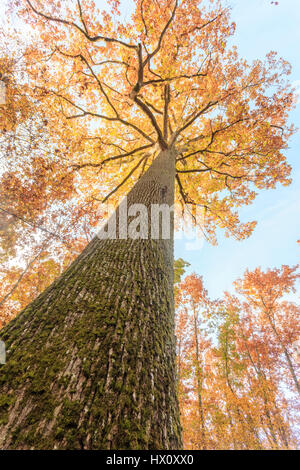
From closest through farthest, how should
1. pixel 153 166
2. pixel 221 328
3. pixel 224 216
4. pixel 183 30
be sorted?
pixel 153 166, pixel 183 30, pixel 224 216, pixel 221 328

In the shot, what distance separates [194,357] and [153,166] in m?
11.9

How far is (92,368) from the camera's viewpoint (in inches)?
36.1

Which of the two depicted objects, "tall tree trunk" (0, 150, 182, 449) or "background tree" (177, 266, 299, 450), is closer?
"tall tree trunk" (0, 150, 182, 449)

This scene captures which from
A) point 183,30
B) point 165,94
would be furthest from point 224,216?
point 183,30

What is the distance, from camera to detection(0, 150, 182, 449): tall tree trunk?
72 centimetres

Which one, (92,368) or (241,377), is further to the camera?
(241,377)

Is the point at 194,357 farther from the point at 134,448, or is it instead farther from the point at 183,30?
the point at 183,30

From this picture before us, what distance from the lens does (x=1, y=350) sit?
0.98 metres

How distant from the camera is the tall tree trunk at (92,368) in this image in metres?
0.72

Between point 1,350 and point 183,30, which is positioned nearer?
point 1,350

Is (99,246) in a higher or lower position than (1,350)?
higher

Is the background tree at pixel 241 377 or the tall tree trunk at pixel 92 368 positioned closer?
the tall tree trunk at pixel 92 368

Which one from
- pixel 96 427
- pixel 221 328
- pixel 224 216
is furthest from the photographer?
pixel 221 328

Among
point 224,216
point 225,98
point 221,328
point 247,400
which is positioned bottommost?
point 247,400
